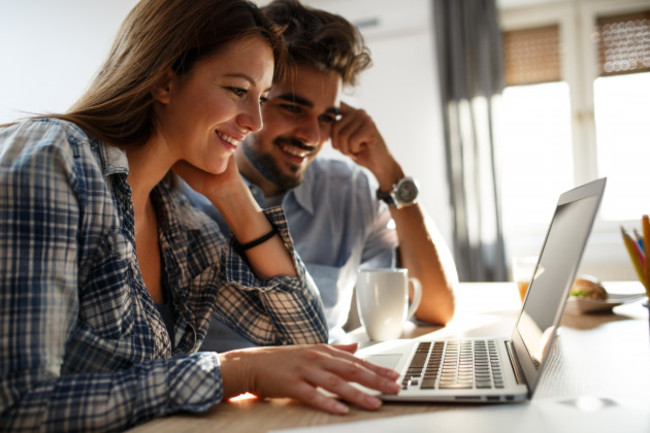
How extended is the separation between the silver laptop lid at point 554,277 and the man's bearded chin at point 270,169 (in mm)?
832

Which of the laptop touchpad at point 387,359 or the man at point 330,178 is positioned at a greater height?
the man at point 330,178

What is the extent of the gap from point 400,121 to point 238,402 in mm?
3244

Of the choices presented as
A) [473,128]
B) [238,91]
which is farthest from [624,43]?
[238,91]

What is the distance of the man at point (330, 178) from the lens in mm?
1524

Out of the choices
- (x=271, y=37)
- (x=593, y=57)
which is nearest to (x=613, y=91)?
(x=593, y=57)

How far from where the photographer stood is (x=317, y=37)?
153 centimetres

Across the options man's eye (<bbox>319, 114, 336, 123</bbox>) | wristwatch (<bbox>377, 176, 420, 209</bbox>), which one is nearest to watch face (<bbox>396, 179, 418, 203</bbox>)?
wristwatch (<bbox>377, 176, 420, 209</bbox>)

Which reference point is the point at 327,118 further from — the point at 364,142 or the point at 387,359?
the point at 387,359

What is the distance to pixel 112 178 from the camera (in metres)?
0.84

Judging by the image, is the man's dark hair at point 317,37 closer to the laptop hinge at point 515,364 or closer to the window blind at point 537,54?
the laptop hinge at point 515,364

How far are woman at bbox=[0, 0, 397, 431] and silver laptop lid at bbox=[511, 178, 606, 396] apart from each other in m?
0.17

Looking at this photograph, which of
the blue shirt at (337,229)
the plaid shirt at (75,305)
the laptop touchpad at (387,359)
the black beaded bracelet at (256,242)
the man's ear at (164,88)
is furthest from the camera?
the blue shirt at (337,229)

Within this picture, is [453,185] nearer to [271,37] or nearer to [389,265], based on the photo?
[389,265]

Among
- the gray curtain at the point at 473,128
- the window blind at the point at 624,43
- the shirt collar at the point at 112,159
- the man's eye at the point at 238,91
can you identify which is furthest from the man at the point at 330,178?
the window blind at the point at 624,43
